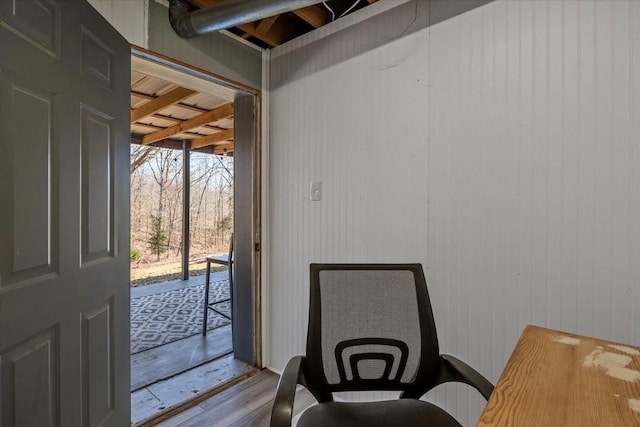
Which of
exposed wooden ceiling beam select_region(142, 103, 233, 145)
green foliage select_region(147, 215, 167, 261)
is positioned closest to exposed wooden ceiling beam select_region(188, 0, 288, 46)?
exposed wooden ceiling beam select_region(142, 103, 233, 145)

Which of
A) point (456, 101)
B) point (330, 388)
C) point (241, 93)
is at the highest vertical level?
point (241, 93)

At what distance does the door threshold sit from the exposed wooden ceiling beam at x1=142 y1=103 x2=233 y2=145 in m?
2.60

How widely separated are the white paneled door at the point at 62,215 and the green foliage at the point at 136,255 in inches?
184

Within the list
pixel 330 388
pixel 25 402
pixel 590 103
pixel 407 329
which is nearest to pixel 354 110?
pixel 590 103

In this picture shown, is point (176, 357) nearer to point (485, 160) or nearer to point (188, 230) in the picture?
point (485, 160)

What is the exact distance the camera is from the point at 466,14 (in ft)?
5.28

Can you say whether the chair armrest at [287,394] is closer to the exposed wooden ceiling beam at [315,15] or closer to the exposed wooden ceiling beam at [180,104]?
A: the exposed wooden ceiling beam at [315,15]

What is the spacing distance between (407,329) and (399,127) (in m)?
1.10

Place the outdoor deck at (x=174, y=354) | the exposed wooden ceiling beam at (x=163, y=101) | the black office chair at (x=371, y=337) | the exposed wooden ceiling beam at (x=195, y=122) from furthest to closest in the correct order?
the exposed wooden ceiling beam at (x=195, y=122) → the exposed wooden ceiling beam at (x=163, y=101) → the outdoor deck at (x=174, y=354) → the black office chair at (x=371, y=337)

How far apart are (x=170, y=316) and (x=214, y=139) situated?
280 centimetres

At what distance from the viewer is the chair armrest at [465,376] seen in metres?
0.98

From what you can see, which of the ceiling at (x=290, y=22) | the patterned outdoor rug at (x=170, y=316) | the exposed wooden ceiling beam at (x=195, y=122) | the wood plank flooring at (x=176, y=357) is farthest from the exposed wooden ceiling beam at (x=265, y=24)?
the patterned outdoor rug at (x=170, y=316)

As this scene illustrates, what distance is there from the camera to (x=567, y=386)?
31.3 inches

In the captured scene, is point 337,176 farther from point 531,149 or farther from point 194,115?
point 194,115
